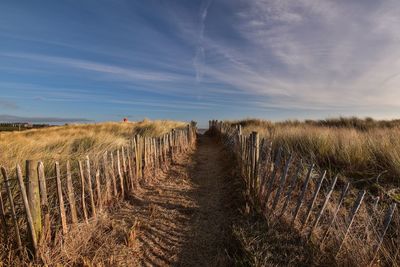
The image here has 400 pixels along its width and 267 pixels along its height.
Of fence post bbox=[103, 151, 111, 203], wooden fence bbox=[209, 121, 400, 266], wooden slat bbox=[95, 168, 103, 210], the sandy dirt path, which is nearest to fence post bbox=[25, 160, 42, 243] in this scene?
the sandy dirt path

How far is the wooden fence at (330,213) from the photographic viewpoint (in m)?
2.68

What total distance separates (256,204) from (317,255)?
1.62 meters

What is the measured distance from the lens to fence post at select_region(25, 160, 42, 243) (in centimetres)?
279

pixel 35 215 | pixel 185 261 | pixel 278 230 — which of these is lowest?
pixel 185 261

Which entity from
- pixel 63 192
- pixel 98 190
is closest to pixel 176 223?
pixel 98 190

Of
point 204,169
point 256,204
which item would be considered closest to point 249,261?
point 256,204

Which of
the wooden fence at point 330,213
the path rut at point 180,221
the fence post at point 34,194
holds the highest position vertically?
the fence post at point 34,194

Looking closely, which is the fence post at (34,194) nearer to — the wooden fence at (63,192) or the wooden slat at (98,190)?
the wooden fence at (63,192)

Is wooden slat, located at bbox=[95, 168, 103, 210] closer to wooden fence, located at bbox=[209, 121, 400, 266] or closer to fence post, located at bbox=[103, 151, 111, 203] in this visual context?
fence post, located at bbox=[103, 151, 111, 203]

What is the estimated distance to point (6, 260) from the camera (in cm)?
271

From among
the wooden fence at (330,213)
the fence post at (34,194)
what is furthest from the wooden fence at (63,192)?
the wooden fence at (330,213)

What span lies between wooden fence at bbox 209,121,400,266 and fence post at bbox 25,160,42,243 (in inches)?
116

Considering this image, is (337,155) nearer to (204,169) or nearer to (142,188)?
(204,169)

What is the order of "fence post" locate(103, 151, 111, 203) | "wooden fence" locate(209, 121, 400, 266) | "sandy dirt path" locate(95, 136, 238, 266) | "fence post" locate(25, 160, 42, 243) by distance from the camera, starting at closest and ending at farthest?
"wooden fence" locate(209, 121, 400, 266) → "fence post" locate(25, 160, 42, 243) → "sandy dirt path" locate(95, 136, 238, 266) → "fence post" locate(103, 151, 111, 203)
